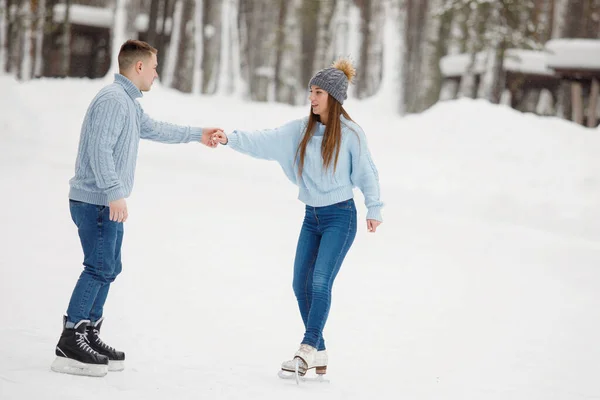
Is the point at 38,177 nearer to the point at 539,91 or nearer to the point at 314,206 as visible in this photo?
the point at 314,206

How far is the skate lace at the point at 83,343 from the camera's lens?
4246 millimetres

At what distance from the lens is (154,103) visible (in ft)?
67.3

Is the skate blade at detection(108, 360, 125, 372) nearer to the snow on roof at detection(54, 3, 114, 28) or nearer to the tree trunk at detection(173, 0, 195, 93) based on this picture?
the tree trunk at detection(173, 0, 195, 93)

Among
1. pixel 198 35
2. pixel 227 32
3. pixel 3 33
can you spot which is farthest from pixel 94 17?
pixel 227 32

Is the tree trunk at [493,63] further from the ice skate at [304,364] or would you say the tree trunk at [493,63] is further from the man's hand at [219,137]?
the ice skate at [304,364]

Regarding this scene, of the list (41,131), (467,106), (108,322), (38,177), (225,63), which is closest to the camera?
(108,322)

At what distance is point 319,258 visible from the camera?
4715mm

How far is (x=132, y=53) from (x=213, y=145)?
0.82 m

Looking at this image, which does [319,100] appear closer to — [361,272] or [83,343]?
[83,343]

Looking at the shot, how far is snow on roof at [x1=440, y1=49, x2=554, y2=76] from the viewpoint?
17219 mm

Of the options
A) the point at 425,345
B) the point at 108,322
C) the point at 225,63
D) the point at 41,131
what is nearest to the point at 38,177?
the point at 41,131

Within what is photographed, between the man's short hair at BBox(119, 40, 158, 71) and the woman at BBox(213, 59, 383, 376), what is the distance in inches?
32.5

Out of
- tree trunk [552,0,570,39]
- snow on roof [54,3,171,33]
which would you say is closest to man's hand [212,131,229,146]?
tree trunk [552,0,570,39]

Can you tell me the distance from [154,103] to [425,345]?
1566 cm
